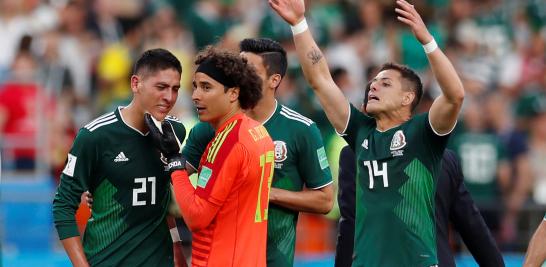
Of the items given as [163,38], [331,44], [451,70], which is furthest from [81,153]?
[331,44]

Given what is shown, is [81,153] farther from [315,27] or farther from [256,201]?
[315,27]

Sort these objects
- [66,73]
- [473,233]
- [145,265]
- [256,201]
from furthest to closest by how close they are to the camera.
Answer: [66,73], [473,233], [145,265], [256,201]

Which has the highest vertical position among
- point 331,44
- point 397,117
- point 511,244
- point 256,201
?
point 331,44

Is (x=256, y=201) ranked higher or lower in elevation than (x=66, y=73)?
lower

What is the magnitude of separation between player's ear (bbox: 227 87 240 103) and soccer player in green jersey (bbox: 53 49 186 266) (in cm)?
49

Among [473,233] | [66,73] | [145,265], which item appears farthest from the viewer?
[66,73]

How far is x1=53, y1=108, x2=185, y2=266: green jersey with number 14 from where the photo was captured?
25.1 ft

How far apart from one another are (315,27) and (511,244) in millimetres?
5050

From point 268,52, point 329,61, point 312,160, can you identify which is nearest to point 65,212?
point 312,160

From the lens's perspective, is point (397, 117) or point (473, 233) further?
point (473, 233)

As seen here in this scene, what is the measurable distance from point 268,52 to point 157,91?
1114 mm

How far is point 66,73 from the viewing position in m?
16.7

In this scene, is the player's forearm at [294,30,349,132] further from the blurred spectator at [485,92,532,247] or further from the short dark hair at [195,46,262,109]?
the blurred spectator at [485,92,532,247]

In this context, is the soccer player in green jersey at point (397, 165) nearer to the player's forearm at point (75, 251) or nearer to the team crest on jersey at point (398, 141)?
the team crest on jersey at point (398, 141)
